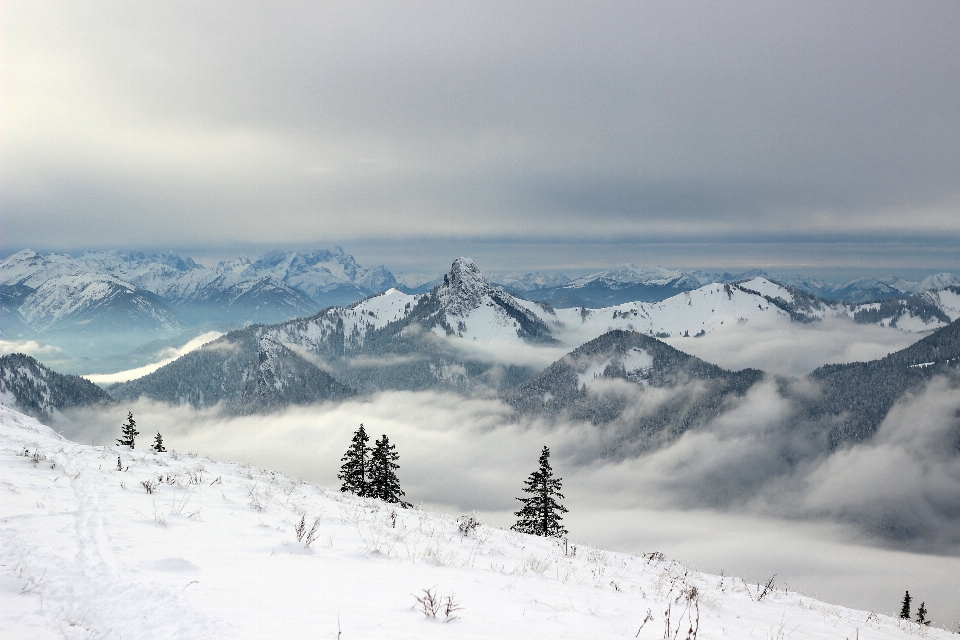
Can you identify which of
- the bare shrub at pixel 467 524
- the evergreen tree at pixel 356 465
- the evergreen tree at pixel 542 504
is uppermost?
A: the bare shrub at pixel 467 524

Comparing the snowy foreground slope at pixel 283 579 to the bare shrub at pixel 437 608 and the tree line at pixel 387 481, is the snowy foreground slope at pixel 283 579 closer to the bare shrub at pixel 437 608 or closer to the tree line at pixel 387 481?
the bare shrub at pixel 437 608

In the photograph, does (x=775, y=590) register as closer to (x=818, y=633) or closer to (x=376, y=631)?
(x=818, y=633)

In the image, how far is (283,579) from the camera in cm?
529

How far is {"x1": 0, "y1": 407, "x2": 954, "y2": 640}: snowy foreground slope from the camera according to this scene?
4.14 m

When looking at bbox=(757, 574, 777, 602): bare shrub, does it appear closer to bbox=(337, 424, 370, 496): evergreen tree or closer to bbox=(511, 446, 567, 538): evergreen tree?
bbox=(511, 446, 567, 538): evergreen tree

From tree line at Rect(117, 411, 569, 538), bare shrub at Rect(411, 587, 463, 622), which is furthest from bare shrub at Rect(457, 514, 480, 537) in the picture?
tree line at Rect(117, 411, 569, 538)

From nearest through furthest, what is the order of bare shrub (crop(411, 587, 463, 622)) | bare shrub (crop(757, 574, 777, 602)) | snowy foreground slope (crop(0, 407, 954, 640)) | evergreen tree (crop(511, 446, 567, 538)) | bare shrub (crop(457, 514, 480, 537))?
snowy foreground slope (crop(0, 407, 954, 640))
bare shrub (crop(411, 587, 463, 622))
bare shrub (crop(757, 574, 777, 602))
bare shrub (crop(457, 514, 480, 537))
evergreen tree (crop(511, 446, 567, 538))

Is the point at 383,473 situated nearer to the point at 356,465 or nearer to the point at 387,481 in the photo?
the point at 387,481

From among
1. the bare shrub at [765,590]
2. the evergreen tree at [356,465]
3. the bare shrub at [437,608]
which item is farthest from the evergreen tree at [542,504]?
the bare shrub at [437,608]

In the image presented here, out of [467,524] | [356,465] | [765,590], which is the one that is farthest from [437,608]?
[356,465]

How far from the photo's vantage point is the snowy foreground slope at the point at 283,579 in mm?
4145

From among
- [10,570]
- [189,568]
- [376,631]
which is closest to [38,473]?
[10,570]

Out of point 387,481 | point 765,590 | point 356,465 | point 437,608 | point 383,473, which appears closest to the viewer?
point 437,608

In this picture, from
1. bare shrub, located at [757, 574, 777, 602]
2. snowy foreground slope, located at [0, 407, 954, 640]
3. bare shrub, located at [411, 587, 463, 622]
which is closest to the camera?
snowy foreground slope, located at [0, 407, 954, 640]
